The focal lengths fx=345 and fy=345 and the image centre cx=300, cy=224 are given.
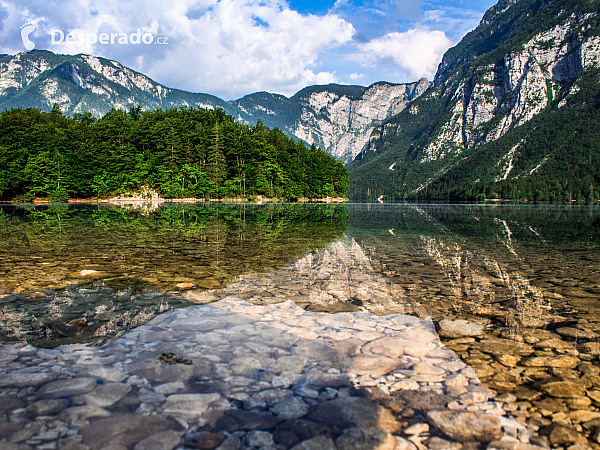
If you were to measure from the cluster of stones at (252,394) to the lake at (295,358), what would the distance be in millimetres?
16

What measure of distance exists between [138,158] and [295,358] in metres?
65.1

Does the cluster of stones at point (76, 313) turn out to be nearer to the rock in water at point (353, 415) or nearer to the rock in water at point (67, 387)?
the rock in water at point (67, 387)

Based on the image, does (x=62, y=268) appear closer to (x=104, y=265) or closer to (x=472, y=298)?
(x=104, y=265)

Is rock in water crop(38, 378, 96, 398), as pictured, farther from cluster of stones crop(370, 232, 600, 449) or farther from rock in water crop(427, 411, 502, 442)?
cluster of stones crop(370, 232, 600, 449)

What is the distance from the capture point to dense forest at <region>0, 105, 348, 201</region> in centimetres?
5228

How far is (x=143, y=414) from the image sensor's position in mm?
2674

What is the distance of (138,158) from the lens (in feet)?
199

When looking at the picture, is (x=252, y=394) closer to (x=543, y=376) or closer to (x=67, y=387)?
(x=67, y=387)

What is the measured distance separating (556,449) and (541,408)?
561 mm

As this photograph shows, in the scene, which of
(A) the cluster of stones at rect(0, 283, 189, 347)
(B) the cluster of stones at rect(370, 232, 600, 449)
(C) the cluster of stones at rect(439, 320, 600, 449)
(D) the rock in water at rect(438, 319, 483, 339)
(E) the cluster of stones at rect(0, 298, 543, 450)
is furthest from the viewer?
(D) the rock in water at rect(438, 319, 483, 339)

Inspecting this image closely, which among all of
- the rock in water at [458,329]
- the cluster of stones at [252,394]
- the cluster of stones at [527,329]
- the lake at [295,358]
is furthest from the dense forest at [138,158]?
the rock in water at [458,329]

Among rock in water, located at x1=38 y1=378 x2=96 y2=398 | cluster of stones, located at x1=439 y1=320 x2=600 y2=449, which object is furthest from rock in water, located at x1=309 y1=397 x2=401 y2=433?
rock in water, located at x1=38 y1=378 x2=96 y2=398

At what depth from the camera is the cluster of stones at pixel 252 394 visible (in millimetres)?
2424

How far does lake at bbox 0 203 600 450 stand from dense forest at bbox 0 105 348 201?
55.2 m
